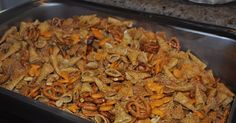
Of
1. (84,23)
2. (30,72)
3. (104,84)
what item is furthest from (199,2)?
(30,72)

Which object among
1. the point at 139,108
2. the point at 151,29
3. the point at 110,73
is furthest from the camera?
the point at 151,29

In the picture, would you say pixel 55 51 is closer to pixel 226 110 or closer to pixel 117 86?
pixel 117 86

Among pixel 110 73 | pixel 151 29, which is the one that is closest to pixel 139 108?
pixel 110 73

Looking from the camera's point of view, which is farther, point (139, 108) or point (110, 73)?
point (110, 73)

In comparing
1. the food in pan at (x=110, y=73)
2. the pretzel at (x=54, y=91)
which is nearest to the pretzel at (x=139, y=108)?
the food in pan at (x=110, y=73)

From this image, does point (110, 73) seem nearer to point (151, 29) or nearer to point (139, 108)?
point (139, 108)

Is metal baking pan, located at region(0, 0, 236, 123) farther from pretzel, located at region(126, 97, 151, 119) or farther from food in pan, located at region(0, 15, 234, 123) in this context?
pretzel, located at region(126, 97, 151, 119)
